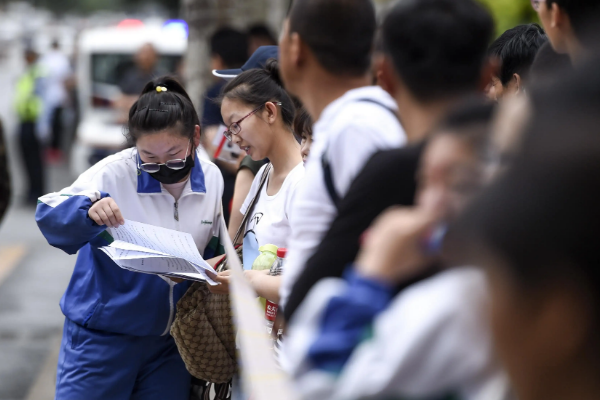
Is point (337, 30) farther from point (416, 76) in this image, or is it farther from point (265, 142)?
point (265, 142)

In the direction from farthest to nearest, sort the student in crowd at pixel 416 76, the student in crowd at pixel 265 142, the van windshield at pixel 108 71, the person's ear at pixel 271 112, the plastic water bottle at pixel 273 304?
1. the van windshield at pixel 108 71
2. the person's ear at pixel 271 112
3. the student in crowd at pixel 265 142
4. the plastic water bottle at pixel 273 304
5. the student in crowd at pixel 416 76

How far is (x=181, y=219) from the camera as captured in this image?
3305mm

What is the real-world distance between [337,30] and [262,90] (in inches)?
52.5

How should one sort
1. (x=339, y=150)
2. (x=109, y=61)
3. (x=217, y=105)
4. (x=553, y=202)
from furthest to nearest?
1. (x=109, y=61)
2. (x=217, y=105)
3. (x=339, y=150)
4. (x=553, y=202)

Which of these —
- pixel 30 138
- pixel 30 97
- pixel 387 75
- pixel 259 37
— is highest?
pixel 259 37

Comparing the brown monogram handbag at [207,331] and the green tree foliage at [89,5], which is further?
the green tree foliage at [89,5]

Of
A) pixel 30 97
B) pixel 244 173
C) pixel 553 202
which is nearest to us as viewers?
pixel 553 202

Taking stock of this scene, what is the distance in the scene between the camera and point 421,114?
63.8 inches

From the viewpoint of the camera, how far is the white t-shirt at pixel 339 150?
5.69 feet

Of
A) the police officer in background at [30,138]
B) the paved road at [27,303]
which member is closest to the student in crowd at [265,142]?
the paved road at [27,303]

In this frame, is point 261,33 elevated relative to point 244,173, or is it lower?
elevated

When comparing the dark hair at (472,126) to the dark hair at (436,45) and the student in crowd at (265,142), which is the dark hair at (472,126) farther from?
the student in crowd at (265,142)

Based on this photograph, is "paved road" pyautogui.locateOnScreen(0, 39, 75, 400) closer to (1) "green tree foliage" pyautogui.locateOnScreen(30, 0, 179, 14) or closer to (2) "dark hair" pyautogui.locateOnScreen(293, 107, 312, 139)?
(2) "dark hair" pyautogui.locateOnScreen(293, 107, 312, 139)

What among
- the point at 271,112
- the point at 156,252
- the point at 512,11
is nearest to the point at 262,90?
the point at 271,112
